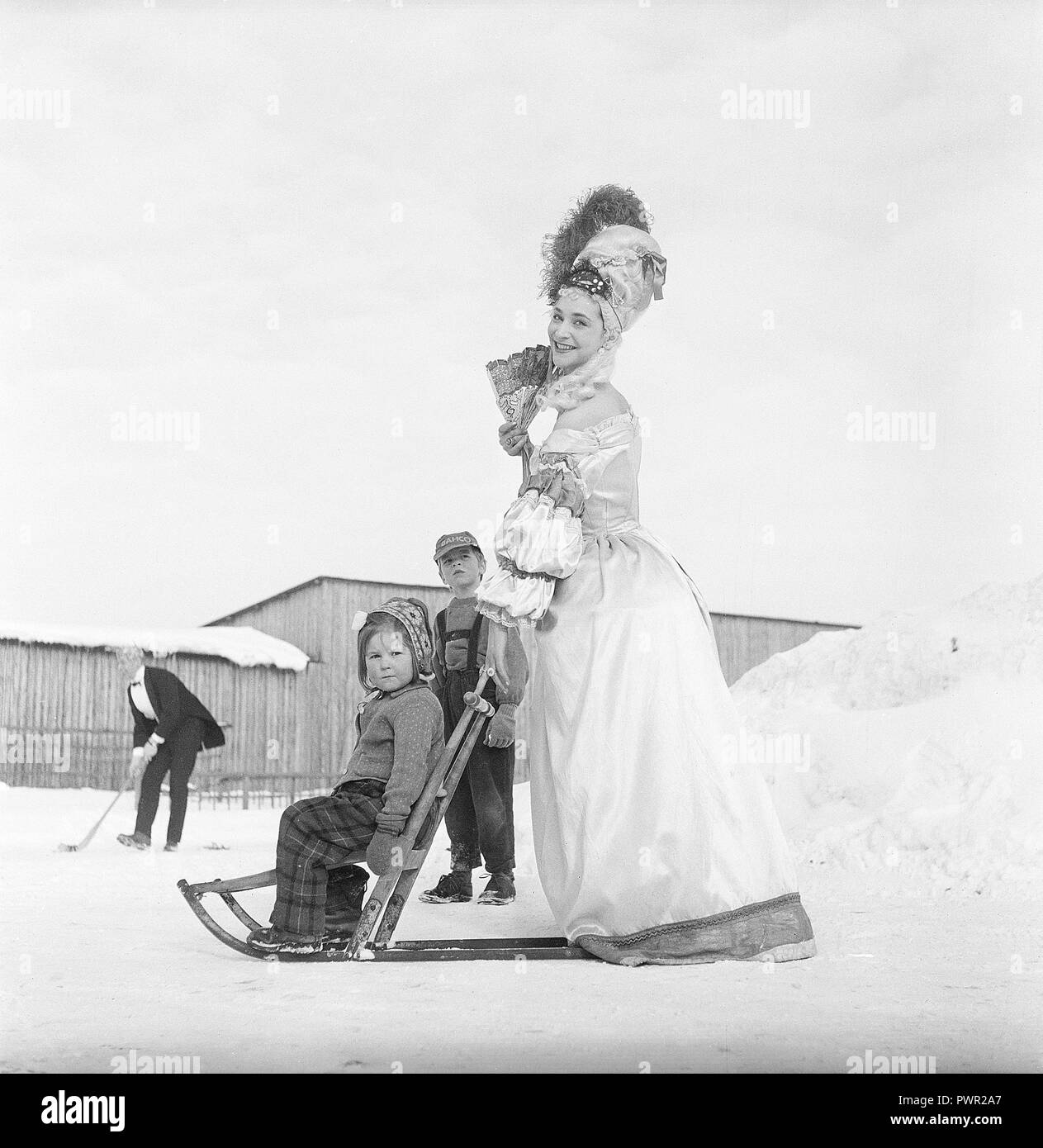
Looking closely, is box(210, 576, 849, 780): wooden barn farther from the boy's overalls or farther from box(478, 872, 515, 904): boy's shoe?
box(478, 872, 515, 904): boy's shoe

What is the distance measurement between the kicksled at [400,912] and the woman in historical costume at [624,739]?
0.47 feet

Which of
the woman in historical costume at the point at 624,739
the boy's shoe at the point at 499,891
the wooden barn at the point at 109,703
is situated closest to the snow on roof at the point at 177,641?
the wooden barn at the point at 109,703

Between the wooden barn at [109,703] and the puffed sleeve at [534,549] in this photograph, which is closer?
the puffed sleeve at [534,549]

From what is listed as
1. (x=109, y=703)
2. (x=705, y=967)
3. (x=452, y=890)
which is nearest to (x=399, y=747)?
(x=705, y=967)

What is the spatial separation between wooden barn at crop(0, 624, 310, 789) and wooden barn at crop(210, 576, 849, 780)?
0.74 feet

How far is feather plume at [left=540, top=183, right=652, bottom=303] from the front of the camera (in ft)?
11.3

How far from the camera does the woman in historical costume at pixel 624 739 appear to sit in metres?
2.73

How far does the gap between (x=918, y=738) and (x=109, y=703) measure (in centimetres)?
1067

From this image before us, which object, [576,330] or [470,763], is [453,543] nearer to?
[470,763]

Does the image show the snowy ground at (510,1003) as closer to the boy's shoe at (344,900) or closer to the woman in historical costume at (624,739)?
the woman in historical costume at (624,739)

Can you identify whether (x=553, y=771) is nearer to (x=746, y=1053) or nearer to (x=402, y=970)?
(x=402, y=970)

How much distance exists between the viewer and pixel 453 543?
4527mm

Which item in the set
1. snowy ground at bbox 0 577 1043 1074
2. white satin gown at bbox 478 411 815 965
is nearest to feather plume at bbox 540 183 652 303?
white satin gown at bbox 478 411 815 965
